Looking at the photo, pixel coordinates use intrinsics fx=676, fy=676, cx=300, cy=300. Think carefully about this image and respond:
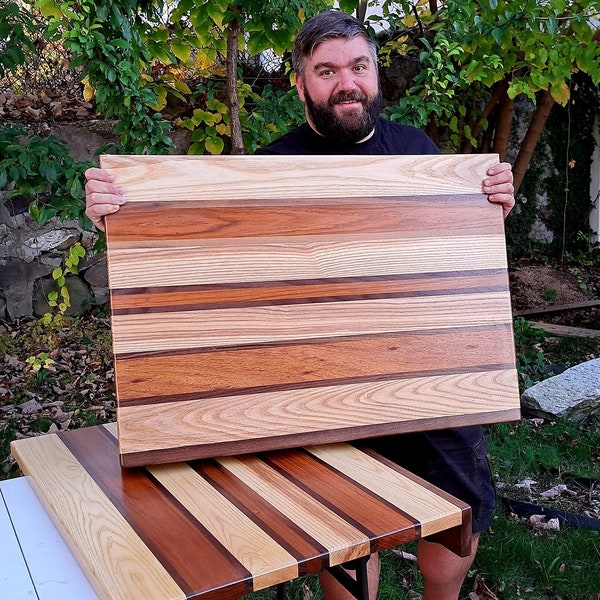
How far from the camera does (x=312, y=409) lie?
1.44 metres

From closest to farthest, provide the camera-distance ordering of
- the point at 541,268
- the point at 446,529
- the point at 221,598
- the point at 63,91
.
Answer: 1. the point at 221,598
2. the point at 446,529
3. the point at 63,91
4. the point at 541,268

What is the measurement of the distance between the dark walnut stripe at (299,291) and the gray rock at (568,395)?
7.06 ft

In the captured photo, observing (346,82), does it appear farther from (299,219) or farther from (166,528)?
(166,528)

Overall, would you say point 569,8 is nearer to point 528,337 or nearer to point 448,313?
point 528,337

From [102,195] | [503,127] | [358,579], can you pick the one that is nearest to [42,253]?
[102,195]

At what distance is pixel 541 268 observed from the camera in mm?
5957

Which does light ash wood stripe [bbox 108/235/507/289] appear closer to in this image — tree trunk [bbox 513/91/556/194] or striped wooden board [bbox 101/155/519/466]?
striped wooden board [bbox 101/155/519/466]

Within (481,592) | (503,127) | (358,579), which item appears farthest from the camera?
(503,127)

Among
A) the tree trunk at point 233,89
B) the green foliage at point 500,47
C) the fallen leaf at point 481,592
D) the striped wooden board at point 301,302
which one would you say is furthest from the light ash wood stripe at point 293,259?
the tree trunk at point 233,89

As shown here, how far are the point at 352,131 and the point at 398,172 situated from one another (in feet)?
1.18

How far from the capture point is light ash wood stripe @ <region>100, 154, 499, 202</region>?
1456 millimetres

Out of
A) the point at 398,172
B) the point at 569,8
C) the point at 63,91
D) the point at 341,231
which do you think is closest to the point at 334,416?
the point at 341,231

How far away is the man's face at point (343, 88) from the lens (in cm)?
189

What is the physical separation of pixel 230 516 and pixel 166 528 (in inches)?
4.4
